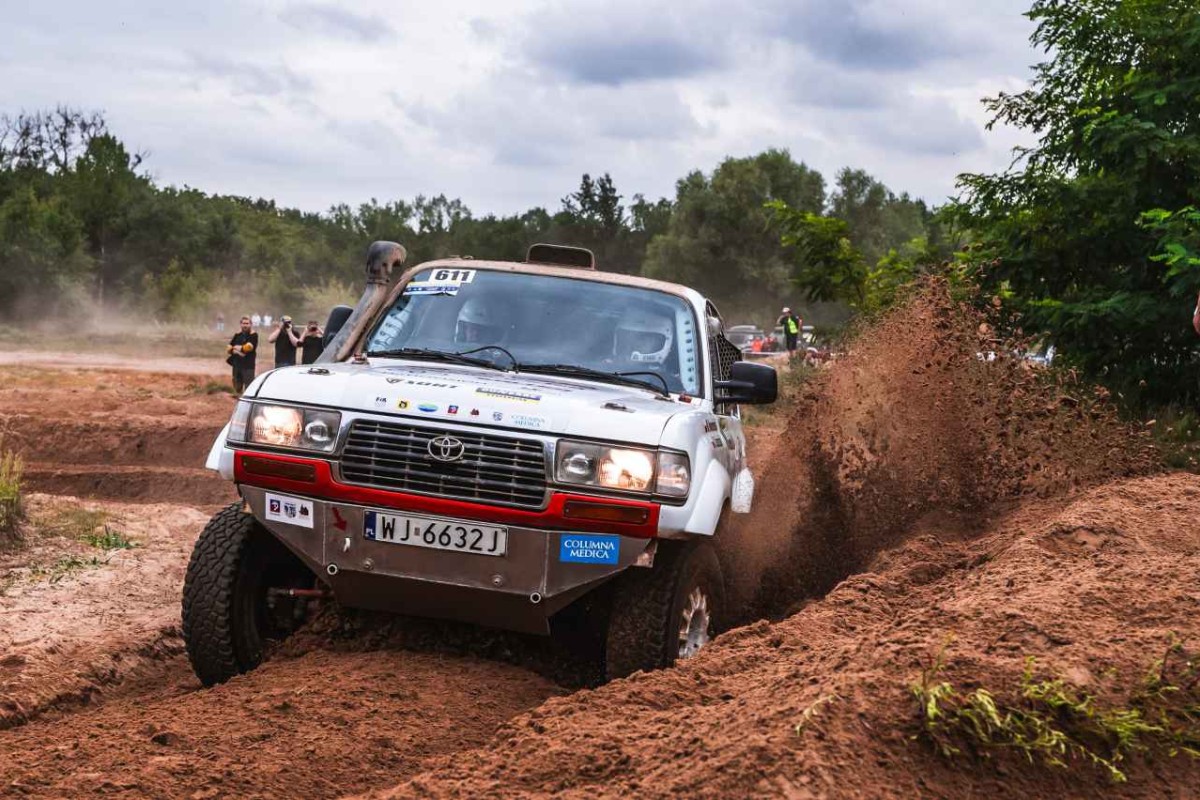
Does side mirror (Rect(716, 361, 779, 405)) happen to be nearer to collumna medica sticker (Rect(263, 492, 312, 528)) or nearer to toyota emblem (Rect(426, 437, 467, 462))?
toyota emblem (Rect(426, 437, 467, 462))

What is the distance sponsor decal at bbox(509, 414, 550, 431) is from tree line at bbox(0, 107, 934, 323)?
1917 inches

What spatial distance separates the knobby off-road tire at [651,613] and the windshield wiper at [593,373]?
0.98 m

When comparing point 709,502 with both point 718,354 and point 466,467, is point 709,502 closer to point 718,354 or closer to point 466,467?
point 466,467

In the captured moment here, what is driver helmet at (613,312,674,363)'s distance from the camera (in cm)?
659

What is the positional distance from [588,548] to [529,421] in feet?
1.78

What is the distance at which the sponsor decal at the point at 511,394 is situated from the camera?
5473 millimetres

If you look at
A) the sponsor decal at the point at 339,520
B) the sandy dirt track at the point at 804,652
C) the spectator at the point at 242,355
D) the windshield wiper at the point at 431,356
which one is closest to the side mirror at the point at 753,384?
the sandy dirt track at the point at 804,652

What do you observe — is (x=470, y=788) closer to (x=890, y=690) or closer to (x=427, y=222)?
(x=890, y=690)

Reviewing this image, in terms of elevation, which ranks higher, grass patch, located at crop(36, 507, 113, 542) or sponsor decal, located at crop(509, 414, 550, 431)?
sponsor decal, located at crop(509, 414, 550, 431)

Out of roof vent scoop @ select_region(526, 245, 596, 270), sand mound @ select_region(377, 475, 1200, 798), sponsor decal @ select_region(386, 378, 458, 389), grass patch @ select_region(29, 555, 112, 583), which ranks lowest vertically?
grass patch @ select_region(29, 555, 112, 583)

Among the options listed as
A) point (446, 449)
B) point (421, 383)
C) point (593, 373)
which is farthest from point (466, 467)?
point (593, 373)

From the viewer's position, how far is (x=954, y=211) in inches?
551

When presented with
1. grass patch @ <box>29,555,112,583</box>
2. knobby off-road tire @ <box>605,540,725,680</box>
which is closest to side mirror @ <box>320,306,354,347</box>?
knobby off-road tire @ <box>605,540,725,680</box>

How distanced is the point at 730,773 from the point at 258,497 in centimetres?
293
